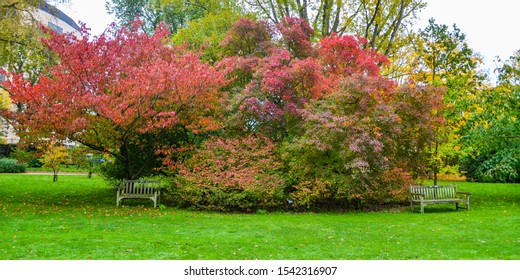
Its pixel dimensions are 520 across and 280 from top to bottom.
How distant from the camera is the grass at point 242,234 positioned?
18.9ft

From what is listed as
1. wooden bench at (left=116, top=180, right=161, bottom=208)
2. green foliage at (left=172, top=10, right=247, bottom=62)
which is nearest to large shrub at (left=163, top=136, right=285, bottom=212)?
wooden bench at (left=116, top=180, right=161, bottom=208)

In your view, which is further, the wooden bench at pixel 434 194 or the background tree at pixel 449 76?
the background tree at pixel 449 76

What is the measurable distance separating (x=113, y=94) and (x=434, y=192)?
9397 millimetres

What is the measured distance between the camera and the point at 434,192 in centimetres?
1180

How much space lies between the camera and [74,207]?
11016mm

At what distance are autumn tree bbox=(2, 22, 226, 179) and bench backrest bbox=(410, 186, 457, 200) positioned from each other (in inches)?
244

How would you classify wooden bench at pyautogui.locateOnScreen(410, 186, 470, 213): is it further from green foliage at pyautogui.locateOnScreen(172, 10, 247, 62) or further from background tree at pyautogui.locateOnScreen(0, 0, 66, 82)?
background tree at pyautogui.locateOnScreen(0, 0, 66, 82)

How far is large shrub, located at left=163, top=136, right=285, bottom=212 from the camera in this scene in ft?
36.1

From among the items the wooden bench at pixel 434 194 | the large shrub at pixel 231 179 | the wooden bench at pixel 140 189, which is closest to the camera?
the large shrub at pixel 231 179

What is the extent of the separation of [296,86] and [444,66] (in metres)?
8.10

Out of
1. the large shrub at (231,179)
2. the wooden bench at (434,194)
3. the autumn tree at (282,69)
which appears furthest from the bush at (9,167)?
the wooden bench at (434,194)

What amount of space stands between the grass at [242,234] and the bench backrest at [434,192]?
1.41ft

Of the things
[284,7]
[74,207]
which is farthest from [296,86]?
[284,7]

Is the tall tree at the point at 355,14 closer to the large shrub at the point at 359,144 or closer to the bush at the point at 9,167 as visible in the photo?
the large shrub at the point at 359,144
